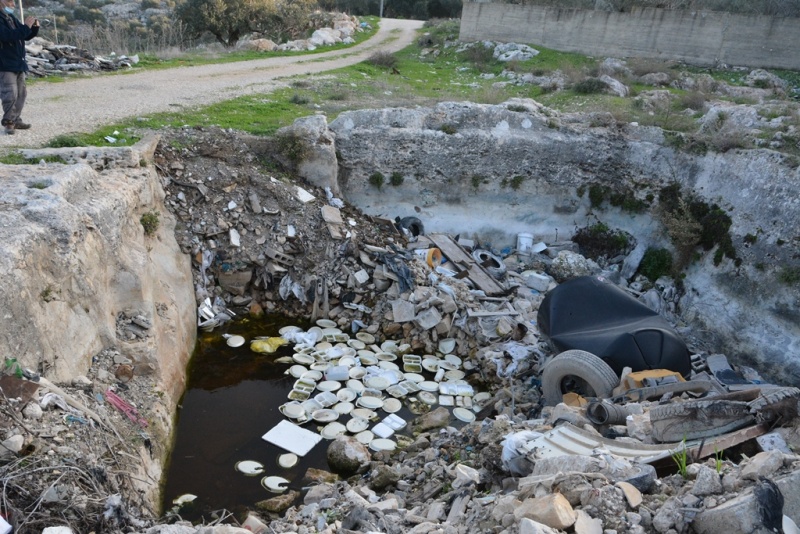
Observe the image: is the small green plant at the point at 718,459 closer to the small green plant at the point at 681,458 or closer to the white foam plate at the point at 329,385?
the small green plant at the point at 681,458

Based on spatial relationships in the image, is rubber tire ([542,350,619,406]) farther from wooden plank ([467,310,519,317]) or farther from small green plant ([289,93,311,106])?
small green plant ([289,93,311,106])

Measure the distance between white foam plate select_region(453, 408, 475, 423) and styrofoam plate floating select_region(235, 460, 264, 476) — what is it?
270 centimetres

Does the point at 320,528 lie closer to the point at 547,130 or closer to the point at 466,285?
the point at 466,285

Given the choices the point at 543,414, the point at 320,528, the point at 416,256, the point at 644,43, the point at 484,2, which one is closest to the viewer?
the point at 320,528

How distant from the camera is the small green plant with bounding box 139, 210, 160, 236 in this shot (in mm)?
8219

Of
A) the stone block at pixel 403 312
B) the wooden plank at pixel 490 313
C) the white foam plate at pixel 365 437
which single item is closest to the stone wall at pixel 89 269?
the white foam plate at pixel 365 437

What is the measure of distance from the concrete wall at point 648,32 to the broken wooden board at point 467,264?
15.4 m

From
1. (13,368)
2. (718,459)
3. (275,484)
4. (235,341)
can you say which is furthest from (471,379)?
(13,368)

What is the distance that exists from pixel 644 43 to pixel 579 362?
62.1 ft

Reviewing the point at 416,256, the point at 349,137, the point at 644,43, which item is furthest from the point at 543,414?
the point at 644,43

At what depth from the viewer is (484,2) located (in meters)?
23.6

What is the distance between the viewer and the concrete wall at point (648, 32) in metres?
20.2

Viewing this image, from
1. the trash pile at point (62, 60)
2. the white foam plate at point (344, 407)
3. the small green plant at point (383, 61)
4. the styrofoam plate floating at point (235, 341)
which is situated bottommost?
the styrofoam plate floating at point (235, 341)

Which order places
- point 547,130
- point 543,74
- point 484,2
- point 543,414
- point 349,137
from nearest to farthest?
point 543,414 < point 349,137 < point 547,130 < point 543,74 < point 484,2
